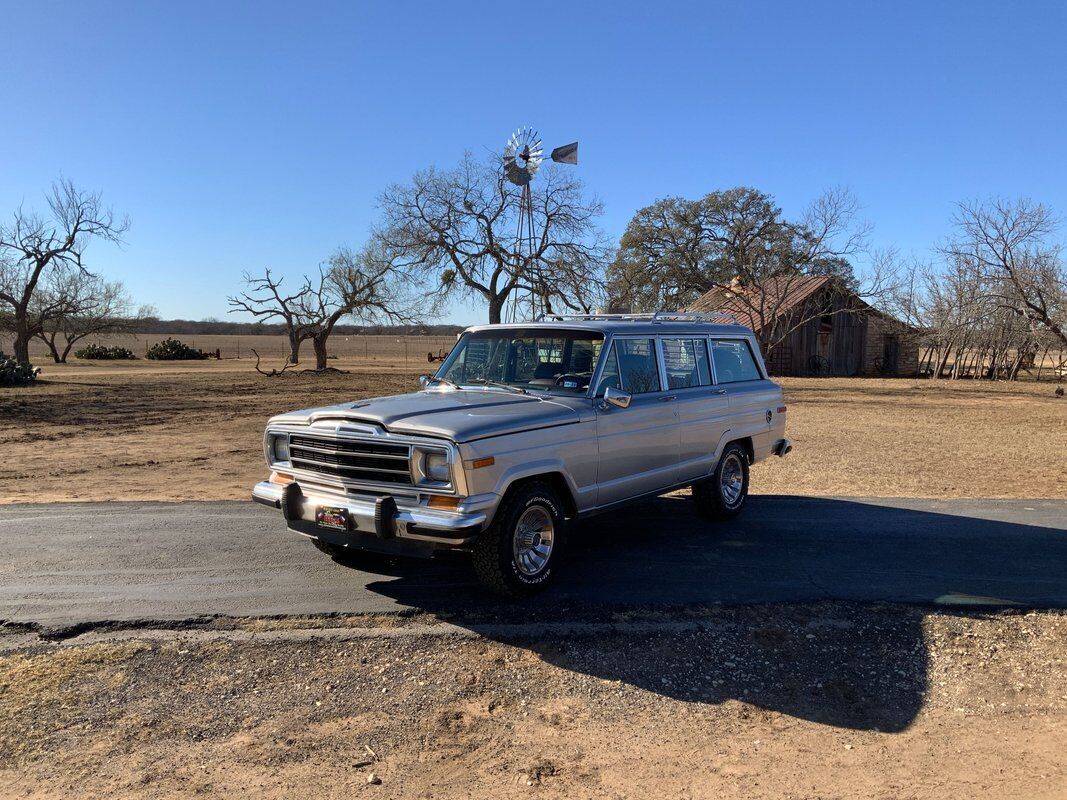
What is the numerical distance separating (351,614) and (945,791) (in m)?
3.47

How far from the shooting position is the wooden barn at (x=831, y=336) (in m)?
37.7

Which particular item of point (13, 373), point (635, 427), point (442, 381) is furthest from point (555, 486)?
point (13, 373)

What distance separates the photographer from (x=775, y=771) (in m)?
3.39

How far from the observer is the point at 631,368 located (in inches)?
247

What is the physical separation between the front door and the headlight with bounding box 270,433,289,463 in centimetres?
231

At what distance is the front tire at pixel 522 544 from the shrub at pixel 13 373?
29.2m

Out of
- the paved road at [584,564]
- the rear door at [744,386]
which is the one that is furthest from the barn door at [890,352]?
the rear door at [744,386]

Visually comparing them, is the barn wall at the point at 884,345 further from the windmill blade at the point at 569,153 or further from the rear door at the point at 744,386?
the rear door at the point at 744,386

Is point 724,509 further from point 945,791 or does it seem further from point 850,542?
point 945,791

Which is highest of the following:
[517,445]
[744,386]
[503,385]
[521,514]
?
[503,385]

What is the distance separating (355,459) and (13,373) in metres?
29.0

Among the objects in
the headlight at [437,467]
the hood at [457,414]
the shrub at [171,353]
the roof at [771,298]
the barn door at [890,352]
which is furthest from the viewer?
the shrub at [171,353]

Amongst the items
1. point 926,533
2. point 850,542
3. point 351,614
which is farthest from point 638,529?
point 351,614

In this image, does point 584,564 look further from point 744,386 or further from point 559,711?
point 744,386
